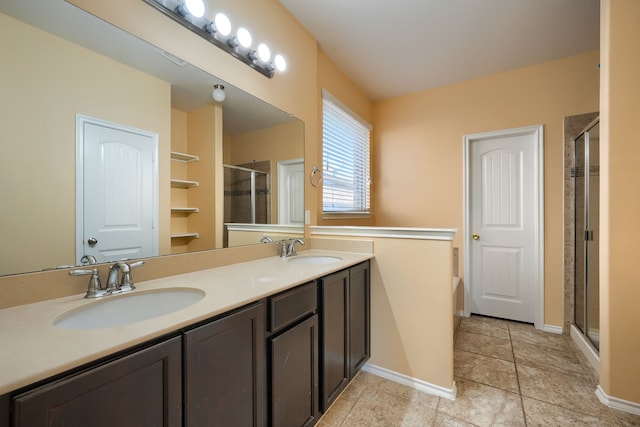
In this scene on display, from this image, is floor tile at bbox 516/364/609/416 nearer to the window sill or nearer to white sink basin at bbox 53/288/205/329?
the window sill

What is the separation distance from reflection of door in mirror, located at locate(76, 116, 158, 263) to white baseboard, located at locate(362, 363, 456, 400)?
1.65m

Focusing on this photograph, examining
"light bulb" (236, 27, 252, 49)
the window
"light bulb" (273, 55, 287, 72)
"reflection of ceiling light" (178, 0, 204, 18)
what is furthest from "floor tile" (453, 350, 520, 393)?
"reflection of ceiling light" (178, 0, 204, 18)

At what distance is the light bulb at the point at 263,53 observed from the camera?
1.73 meters

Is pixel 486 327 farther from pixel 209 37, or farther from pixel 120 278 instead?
pixel 209 37

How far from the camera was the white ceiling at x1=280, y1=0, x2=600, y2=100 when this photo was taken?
6.34 ft

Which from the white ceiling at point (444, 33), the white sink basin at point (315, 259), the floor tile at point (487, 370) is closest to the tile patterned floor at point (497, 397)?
the floor tile at point (487, 370)

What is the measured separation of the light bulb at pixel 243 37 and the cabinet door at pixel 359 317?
59.9 inches

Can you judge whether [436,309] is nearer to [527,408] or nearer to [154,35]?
[527,408]

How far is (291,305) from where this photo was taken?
1.18 m

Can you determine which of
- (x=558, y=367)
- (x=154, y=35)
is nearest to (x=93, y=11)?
(x=154, y=35)

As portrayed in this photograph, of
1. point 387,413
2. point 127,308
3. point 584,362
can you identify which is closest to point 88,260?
point 127,308

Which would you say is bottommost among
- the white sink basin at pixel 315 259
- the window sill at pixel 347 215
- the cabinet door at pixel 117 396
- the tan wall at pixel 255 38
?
the cabinet door at pixel 117 396

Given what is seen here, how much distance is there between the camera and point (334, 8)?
1941mm

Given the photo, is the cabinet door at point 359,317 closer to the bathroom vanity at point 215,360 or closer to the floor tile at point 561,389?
the bathroom vanity at point 215,360
